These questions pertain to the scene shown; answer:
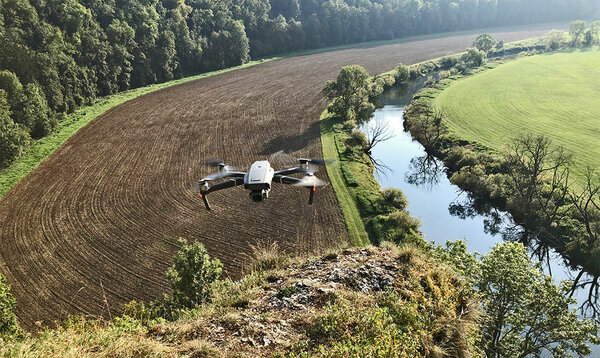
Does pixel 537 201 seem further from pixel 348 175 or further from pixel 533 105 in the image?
pixel 533 105

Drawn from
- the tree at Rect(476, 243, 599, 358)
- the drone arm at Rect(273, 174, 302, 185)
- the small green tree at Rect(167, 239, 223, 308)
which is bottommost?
the tree at Rect(476, 243, 599, 358)

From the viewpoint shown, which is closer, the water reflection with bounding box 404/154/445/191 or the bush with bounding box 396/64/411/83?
the water reflection with bounding box 404/154/445/191

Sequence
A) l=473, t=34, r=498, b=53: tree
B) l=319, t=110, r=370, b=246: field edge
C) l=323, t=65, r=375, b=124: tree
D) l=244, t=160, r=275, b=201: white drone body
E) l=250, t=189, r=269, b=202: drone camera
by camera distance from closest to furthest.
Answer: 1. l=244, t=160, r=275, b=201: white drone body
2. l=250, t=189, r=269, b=202: drone camera
3. l=319, t=110, r=370, b=246: field edge
4. l=323, t=65, r=375, b=124: tree
5. l=473, t=34, r=498, b=53: tree

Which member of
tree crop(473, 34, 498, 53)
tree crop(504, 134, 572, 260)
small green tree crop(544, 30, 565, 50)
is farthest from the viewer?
tree crop(473, 34, 498, 53)

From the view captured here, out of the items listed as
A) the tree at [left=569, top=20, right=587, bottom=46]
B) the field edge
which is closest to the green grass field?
the field edge

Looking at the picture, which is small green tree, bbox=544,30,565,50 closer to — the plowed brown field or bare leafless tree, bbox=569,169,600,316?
the plowed brown field

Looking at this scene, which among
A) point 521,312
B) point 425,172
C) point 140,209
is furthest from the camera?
point 425,172

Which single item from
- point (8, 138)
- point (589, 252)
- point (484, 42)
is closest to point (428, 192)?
point (589, 252)
